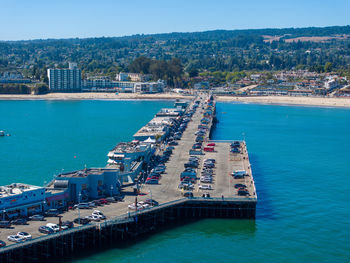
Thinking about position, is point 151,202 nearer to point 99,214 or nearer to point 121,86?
point 99,214

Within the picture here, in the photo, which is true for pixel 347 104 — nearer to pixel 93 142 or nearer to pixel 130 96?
pixel 130 96

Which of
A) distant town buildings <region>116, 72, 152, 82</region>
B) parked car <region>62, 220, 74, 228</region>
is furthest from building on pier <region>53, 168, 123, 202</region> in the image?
distant town buildings <region>116, 72, 152, 82</region>

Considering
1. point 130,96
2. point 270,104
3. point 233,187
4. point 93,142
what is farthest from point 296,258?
point 130,96

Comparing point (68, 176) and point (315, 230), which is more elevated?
point (68, 176)

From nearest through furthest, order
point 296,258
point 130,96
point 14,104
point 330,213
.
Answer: point 296,258, point 330,213, point 14,104, point 130,96

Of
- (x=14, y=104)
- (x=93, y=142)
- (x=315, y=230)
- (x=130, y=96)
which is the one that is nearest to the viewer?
(x=315, y=230)

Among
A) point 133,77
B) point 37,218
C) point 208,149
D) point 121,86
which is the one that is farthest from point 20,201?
point 133,77

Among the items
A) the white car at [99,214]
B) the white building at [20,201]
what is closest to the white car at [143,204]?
the white car at [99,214]
